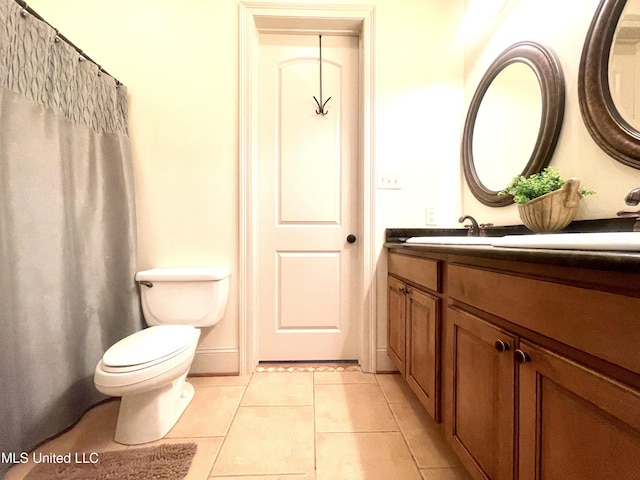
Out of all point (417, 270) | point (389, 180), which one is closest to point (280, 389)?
point (417, 270)

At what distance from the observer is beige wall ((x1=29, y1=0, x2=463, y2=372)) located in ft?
5.63

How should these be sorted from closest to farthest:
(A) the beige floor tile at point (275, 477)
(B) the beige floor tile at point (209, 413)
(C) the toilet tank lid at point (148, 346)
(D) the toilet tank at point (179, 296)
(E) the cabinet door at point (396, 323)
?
(A) the beige floor tile at point (275, 477) < (C) the toilet tank lid at point (148, 346) < (B) the beige floor tile at point (209, 413) < (E) the cabinet door at point (396, 323) < (D) the toilet tank at point (179, 296)

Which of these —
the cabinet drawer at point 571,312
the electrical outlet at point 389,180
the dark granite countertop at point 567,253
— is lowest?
the cabinet drawer at point 571,312

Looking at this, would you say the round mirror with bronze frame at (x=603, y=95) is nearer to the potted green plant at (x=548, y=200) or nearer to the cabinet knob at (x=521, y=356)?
the potted green plant at (x=548, y=200)

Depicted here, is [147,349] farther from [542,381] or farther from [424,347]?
[542,381]

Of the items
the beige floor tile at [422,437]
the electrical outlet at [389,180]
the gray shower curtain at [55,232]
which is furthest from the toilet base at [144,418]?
the electrical outlet at [389,180]

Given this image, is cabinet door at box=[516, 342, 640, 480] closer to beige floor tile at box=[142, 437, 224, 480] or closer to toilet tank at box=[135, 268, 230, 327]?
beige floor tile at box=[142, 437, 224, 480]

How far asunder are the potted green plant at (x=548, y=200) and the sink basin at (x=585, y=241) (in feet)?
1.29

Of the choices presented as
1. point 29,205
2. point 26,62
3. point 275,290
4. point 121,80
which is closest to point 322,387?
point 275,290

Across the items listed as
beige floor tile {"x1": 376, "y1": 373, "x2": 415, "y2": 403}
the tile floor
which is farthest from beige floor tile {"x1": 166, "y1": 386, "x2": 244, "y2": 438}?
beige floor tile {"x1": 376, "y1": 373, "x2": 415, "y2": 403}

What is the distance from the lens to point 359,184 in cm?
191

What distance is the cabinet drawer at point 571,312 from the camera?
449mm

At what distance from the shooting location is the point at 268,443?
1.19 metres

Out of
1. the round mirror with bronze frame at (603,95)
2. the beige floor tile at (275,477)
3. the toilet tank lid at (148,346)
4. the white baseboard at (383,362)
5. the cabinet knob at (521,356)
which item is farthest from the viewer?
the white baseboard at (383,362)
